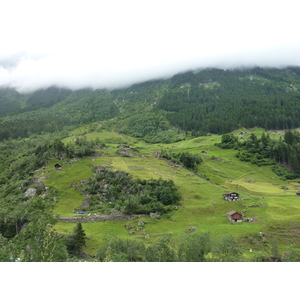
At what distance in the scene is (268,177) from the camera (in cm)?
13188

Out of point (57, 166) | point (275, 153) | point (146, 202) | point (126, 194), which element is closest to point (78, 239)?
point (146, 202)

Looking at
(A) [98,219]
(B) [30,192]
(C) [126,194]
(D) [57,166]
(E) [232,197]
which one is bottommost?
(E) [232,197]

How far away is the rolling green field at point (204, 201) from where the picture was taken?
56575 millimetres

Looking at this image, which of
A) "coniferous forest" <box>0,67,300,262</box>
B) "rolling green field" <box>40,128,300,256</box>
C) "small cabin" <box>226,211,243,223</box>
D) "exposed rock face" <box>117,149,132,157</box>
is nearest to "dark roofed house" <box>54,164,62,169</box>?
"coniferous forest" <box>0,67,300,262</box>

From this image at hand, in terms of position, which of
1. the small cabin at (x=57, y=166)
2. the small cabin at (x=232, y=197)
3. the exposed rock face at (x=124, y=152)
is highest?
the small cabin at (x=57, y=166)

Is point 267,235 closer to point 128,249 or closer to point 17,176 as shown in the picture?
point 128,249

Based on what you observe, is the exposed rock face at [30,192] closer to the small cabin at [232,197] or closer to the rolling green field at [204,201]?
the rolling green field at [204,201]

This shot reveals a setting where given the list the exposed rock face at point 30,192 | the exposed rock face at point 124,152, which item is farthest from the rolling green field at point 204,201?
the exposed rock face at point 30,192

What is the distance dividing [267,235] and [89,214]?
5879cm

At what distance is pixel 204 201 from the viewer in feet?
273

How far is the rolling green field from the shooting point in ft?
186

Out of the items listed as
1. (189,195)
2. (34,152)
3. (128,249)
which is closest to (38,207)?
(128,249)

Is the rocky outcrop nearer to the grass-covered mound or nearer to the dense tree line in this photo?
the grass-covered mound

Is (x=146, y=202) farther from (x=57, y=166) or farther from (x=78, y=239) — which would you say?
(x=57, y=166)
